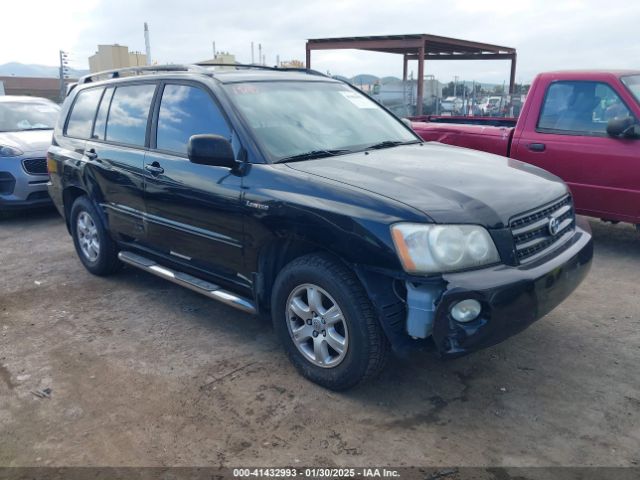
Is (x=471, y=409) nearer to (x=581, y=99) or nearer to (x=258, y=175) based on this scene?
(x=258, y=175)

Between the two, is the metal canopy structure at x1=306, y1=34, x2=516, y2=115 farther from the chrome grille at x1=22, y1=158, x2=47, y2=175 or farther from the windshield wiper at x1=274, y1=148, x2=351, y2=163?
the windshield wiper at x1=274, y1=148, x2=351, y2=163

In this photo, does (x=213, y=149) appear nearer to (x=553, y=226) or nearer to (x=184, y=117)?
(x=184, y=117)

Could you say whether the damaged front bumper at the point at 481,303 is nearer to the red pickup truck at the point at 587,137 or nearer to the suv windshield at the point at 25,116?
the red pickup truck at the point at 587,137

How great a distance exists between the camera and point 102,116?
5.01m

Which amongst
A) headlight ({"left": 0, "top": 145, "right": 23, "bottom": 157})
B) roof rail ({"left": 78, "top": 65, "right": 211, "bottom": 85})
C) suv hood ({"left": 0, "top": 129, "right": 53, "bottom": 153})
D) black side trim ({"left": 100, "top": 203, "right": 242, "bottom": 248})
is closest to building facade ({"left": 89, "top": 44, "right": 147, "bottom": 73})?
suv hood ({"left": 0, "top": 129, "right": 53, "bottom": 153})

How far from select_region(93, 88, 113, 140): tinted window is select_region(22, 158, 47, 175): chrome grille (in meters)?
3.30

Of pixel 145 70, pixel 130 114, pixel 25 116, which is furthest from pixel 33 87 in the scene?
pixel 130 114

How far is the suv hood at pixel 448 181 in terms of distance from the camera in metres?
2.90

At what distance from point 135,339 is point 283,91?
206 centimetres

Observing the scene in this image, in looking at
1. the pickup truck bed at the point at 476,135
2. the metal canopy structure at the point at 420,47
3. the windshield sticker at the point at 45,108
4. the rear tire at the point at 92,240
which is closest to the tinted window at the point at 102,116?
the rear tire at the point at 92,240

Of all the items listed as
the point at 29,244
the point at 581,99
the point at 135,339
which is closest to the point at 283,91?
the point at 135,339

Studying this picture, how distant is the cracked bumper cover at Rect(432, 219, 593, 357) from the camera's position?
8.88 feet

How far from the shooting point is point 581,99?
5.72 m

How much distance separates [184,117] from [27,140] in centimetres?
519
